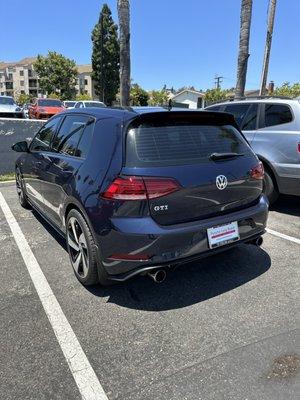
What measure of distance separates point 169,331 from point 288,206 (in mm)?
4252

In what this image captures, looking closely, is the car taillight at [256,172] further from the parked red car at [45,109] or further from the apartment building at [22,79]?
the apartment building at [22,79]

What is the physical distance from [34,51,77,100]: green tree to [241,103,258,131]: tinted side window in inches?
2330

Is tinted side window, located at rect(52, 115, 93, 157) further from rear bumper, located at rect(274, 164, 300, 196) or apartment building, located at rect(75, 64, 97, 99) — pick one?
apartment building, located at rect(75, 64, 97, 99)

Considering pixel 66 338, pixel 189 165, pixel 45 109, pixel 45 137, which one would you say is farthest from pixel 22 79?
pixel 66 338

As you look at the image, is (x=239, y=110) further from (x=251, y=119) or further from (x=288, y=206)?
(x=288, y=206)

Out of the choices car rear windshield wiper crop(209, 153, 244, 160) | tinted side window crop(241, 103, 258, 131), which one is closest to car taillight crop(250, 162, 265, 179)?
car rear windshield wiper crop(209, 153, 244, 160)

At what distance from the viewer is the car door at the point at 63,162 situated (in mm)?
3680

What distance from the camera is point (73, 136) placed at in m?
4.00

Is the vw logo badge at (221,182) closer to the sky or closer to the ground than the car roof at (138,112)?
closer to the ground

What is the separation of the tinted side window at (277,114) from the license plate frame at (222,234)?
2946 millimetres

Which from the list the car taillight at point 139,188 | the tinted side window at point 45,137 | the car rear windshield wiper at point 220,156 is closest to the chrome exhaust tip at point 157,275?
the car taillight at point 139,188

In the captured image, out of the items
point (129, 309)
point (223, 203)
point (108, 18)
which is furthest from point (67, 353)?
point (108, 18)

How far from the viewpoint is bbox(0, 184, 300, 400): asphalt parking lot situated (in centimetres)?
237

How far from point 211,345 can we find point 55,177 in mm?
2393
